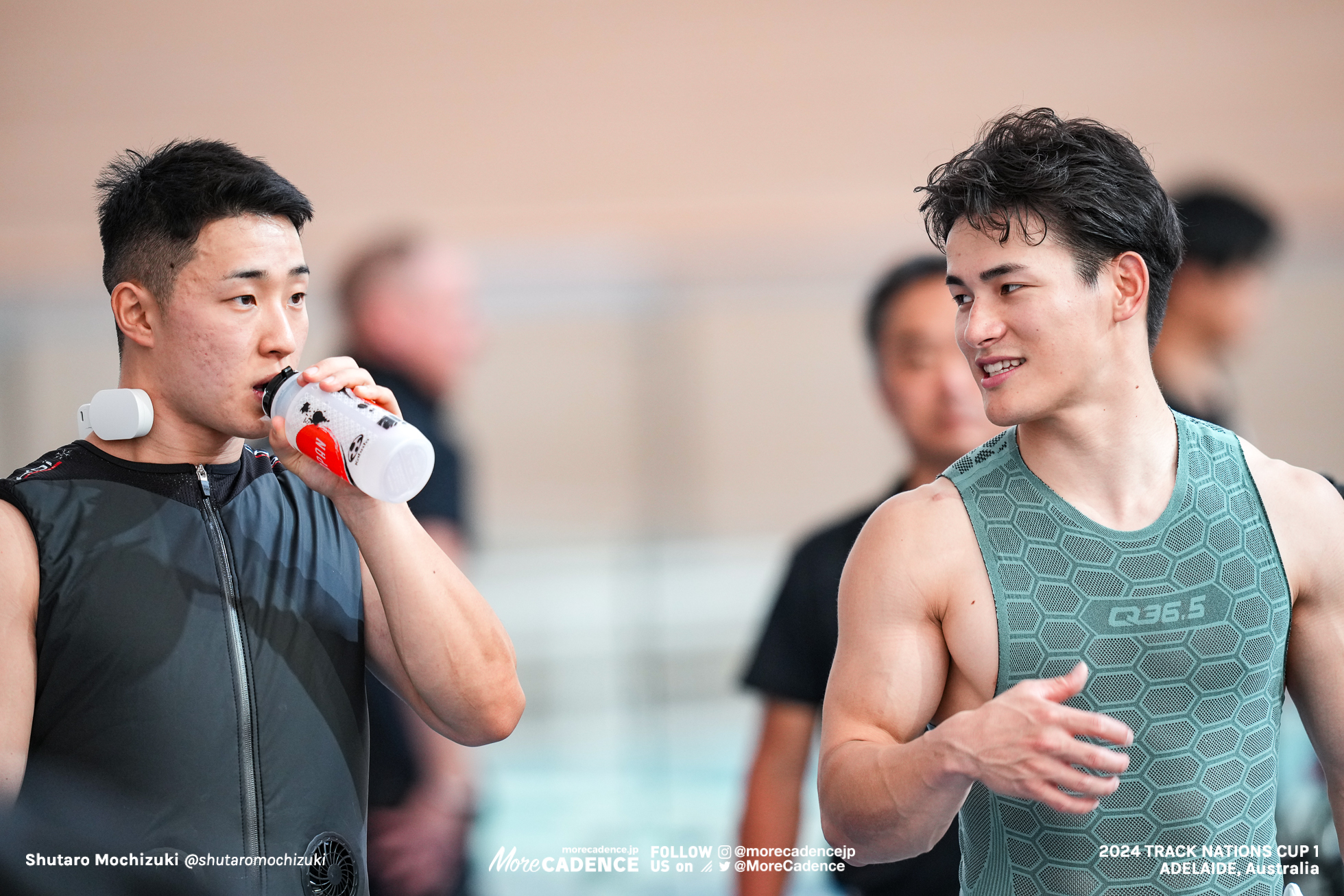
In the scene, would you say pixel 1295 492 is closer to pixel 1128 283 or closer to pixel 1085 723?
pixel 1128 283

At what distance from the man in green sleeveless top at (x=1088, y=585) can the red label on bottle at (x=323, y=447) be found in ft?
1.80

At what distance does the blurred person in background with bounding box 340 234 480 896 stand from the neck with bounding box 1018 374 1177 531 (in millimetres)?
1050

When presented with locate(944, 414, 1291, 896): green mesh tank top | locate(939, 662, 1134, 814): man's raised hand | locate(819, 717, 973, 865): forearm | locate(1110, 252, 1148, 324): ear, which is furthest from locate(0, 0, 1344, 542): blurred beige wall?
locate(939, 662, 1134, 814): man's raised hand

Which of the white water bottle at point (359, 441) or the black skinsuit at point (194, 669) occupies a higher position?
the white water bottle at point (359, 441)

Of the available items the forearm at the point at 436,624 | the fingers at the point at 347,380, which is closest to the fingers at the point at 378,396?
the fingers at the point at 347,380

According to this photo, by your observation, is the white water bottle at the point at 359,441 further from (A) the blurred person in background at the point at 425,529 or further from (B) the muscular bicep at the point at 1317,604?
(B) the muscular bicep at the point at 1317,604

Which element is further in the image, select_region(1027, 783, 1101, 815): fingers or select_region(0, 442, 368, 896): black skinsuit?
select_region(0, 442, 368, 896): black skinsuit

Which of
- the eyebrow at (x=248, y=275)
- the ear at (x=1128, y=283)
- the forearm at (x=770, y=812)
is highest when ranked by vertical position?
the eyebrow at (x=248, y=275)

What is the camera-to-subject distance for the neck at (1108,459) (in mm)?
1279

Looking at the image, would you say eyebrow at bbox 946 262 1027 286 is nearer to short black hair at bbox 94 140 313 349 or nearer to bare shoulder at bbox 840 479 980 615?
bare shoulder at bbox 840 479 980 615

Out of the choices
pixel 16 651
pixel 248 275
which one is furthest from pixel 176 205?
pixel 16 651

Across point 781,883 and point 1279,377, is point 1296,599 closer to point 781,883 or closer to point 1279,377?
point 781,883

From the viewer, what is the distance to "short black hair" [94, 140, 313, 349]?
3.95 feet

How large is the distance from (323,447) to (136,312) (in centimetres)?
28
